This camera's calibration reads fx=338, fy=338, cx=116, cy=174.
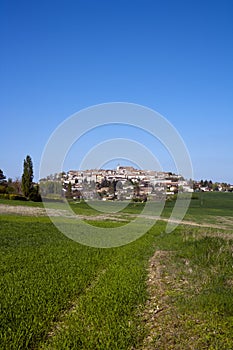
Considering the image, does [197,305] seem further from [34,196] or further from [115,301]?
[34,196]

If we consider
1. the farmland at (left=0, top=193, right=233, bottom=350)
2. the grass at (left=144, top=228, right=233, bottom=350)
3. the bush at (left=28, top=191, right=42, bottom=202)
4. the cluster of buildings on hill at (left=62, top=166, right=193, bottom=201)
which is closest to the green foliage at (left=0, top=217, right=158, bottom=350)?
the farmland at (left=0, top=193, right=233, bottom=350)

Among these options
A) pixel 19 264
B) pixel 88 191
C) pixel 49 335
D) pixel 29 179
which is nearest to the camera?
pixel 49 335

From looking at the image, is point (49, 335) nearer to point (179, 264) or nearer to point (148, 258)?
point (179, 264)

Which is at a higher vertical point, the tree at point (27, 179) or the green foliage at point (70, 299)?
the tree at point (27, 179)

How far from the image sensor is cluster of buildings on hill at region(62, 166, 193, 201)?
127 feet

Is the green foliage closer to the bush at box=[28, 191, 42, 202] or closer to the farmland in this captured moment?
the farmland

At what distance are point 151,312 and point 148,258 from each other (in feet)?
24.5

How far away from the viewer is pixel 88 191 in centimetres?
4169

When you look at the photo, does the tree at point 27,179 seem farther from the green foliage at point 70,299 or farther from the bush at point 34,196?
the green foliage at point 70,299

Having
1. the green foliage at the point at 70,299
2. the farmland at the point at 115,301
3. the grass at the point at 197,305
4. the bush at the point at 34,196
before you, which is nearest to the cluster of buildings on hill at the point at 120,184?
the bush at the point at 34,196

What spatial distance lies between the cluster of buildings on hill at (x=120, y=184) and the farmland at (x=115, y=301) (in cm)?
1913

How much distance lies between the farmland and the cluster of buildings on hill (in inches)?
753

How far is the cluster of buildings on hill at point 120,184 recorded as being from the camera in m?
38.8

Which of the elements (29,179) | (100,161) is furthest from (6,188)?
(100,161)
